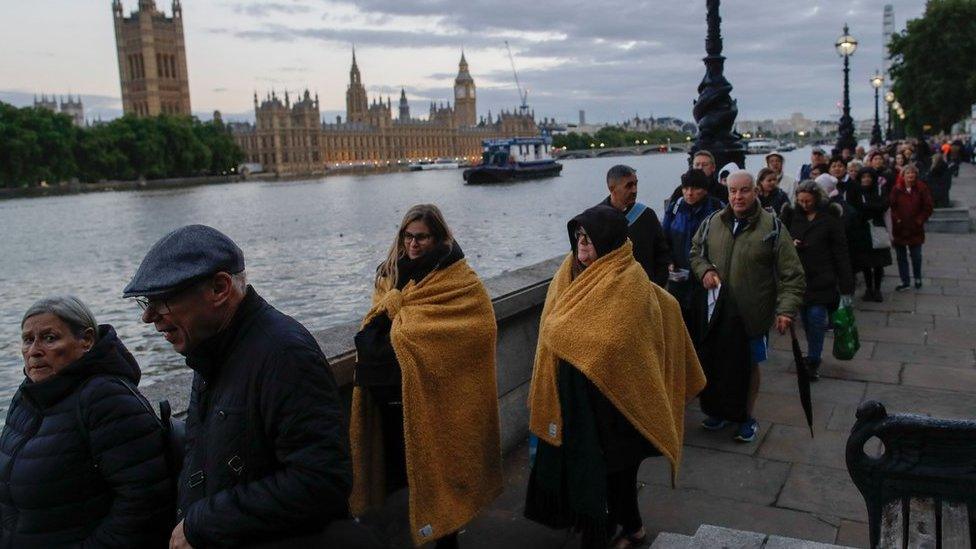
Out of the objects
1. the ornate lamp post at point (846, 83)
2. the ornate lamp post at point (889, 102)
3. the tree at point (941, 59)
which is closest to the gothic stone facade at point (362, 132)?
the ornate lamp post at point (889, 102)

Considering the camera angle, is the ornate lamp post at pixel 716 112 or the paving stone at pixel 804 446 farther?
the ornate lamp post at pixel 716 112

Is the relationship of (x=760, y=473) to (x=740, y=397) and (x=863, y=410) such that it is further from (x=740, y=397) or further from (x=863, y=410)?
(x=863, y=410)

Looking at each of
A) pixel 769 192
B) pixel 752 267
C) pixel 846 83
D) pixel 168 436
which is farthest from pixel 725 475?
pixel 846 83

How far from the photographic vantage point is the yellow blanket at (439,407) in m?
3.29

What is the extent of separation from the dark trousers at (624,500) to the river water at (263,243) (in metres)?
3.53

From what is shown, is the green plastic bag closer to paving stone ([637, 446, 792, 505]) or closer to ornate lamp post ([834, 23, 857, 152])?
paving stone ([637, 446, 792, 505])

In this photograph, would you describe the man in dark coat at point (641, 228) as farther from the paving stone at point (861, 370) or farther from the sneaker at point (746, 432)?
the paving stone at point (861, 370)

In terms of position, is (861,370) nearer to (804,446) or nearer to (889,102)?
(804,446)

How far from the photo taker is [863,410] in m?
1.99

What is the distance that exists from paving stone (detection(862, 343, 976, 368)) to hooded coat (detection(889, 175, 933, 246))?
10.3ft

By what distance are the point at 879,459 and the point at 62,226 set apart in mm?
47661

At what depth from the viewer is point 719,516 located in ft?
13.2

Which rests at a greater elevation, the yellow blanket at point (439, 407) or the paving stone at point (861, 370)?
the yellow blanket at point (439, 407)

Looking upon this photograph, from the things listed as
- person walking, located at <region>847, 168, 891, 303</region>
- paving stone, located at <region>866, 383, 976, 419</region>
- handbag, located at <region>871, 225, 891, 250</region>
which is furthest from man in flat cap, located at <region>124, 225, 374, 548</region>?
handbag, located at <region>871, 225, 891, 250</region>
